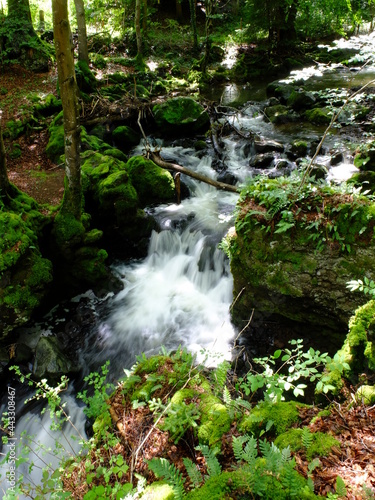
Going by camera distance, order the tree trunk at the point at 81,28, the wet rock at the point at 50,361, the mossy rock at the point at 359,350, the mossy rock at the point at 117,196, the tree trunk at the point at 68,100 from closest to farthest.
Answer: the mossy rock at the point at 359,350, the tree trunk at the point at 68,100, the wet rock at the point at 50,361, the mossy rock at the point at 117,196, the tree trunk at the point at 81,28

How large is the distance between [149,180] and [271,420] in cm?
823

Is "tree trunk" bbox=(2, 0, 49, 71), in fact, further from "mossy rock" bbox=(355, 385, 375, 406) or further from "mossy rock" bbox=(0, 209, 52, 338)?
"mossy rock" bbox=(355, 385, 375, 406)

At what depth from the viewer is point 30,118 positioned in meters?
11.3

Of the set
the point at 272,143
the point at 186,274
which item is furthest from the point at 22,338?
the point at 272,143

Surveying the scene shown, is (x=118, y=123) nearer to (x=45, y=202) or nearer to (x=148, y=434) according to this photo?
(x=45, y=202)

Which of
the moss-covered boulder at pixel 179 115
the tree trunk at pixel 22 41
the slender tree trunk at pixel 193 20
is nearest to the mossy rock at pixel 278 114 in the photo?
the moss-covered boulder at pixel 179 115

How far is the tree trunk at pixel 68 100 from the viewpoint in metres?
5.23

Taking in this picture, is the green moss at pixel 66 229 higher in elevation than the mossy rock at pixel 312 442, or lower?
lower

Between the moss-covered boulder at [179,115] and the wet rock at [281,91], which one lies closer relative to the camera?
the moss-covered boulder at [179,115]

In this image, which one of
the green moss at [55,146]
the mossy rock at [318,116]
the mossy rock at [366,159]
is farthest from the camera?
A: the mossy rock at [318,116]

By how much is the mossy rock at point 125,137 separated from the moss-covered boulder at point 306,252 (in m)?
8.62

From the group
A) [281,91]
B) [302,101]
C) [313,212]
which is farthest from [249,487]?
[281,91]

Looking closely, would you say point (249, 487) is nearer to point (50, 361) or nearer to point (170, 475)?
point (170, 475)

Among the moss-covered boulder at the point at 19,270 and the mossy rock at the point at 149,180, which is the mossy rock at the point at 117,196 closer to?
the mossy rock at the point at 149,180
